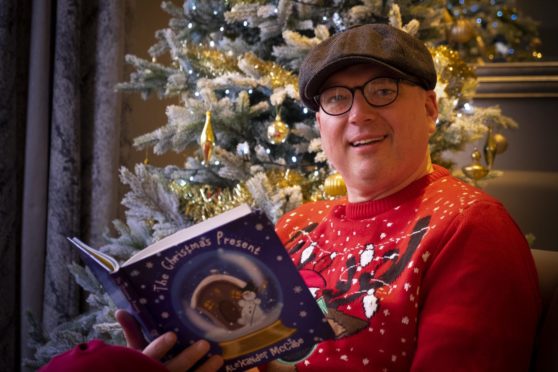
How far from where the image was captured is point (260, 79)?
191 cm

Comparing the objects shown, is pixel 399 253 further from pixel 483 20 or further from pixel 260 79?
pixel 483 20

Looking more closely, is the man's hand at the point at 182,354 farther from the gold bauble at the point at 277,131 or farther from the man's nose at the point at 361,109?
the gold bauble at the point at 277,131

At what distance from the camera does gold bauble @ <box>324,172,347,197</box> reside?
180 cm

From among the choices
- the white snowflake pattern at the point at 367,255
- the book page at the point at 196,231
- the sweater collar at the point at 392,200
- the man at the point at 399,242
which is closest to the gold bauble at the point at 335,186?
the man at the point at 399,242

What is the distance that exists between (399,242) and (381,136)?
214 millimetres

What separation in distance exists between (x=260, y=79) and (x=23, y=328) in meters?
1.27

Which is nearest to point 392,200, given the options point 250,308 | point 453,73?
point 250,308

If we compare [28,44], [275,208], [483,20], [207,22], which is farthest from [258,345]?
[483,20]

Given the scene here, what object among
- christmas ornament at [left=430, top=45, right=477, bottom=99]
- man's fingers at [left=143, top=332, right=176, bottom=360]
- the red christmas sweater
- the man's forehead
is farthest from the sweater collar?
christmas ornament at [left=430, top=45, right=477, bottom=99]

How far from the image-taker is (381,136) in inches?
45.9

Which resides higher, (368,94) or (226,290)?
(368,94)

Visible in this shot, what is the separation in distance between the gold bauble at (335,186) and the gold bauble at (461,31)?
130 cm

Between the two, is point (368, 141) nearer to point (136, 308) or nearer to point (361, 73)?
point (361, 73)

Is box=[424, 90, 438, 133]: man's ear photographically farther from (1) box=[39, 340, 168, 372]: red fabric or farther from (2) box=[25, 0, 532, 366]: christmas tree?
(1) box=[39, 340, 168, 372]: red fabric
